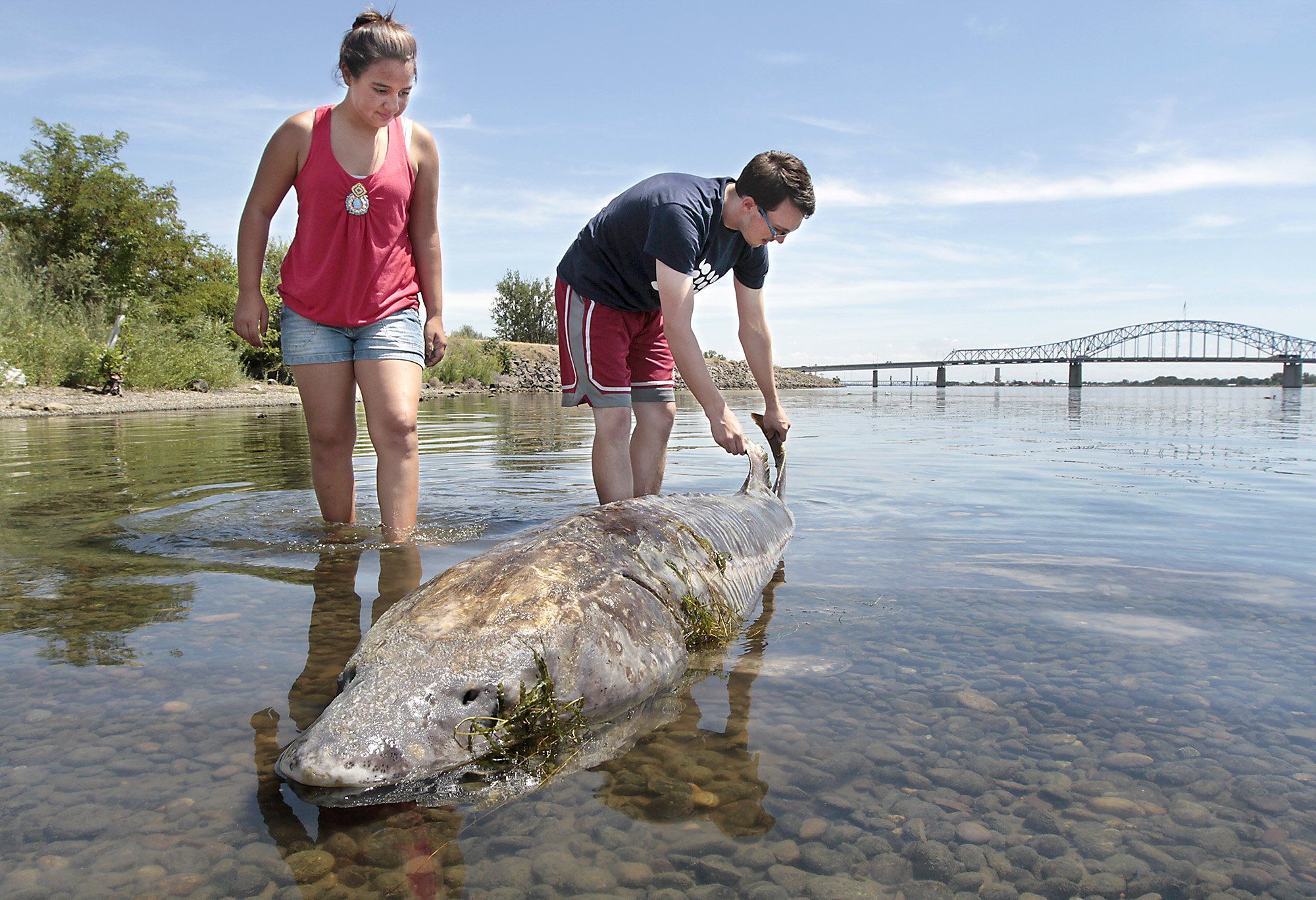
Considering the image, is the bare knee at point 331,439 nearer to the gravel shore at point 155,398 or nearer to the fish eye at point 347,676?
the fish eye at point 347,676

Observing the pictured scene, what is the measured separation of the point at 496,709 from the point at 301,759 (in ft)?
1.58

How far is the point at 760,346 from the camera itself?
5461mm

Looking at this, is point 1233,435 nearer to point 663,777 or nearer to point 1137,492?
point 1137,492

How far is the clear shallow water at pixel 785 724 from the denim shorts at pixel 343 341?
104 cm

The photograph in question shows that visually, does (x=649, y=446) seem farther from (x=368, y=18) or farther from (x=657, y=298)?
(x=368, y=18)

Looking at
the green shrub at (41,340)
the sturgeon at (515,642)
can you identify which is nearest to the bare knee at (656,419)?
the sturgeon at (515,642)

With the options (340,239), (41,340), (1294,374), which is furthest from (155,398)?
(1294,374)

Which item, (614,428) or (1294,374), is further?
(1294,374)

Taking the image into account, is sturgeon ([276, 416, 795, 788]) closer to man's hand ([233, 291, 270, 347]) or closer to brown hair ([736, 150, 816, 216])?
brown hair ([736, 150, 816, 216])

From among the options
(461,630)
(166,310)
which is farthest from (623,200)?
(166,310)

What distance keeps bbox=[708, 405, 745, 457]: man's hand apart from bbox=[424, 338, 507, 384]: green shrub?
38.0 metres

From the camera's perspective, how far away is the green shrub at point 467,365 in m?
43.2

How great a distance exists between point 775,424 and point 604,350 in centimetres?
120

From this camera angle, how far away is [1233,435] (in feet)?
46.0
